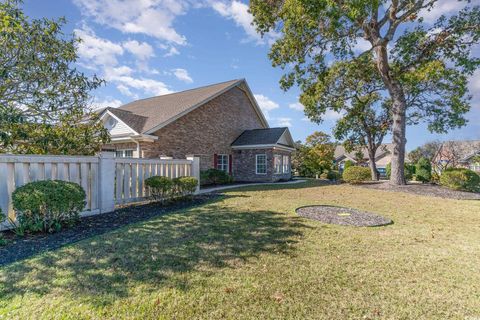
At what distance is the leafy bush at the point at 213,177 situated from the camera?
50.1ft

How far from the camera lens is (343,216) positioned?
6.67 metres

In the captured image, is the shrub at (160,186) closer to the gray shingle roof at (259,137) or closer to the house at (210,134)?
the house at (210,134)

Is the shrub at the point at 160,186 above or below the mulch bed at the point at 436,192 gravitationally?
above

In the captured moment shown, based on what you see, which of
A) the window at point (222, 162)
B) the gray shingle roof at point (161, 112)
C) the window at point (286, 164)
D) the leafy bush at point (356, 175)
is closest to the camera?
the gray shingle roof at point (161, 112)

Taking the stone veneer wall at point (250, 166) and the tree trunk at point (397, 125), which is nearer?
the tree trunk at point (397, 125)

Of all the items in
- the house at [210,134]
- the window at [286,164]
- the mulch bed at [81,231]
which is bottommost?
the mulch bed at [81,231]

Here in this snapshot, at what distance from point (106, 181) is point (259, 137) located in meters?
13.8

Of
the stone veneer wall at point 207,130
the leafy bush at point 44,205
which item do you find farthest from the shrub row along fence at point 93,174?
the stone veneer wall at point 207,130

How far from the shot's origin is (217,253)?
3895 millimetres

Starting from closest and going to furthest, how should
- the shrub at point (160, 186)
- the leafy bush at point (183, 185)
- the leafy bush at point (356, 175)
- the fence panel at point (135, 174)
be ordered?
the fence panel at point (135, 174) → the shrub at point (160, 186) → the leafy bush at point (183, 185) → the leafy bush at point (356, 175)

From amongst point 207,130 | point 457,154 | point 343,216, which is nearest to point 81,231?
point 343,216

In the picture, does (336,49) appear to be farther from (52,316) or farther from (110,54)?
(52,316)

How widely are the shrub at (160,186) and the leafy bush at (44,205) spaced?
2559 mm

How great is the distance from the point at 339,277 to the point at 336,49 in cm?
1530
